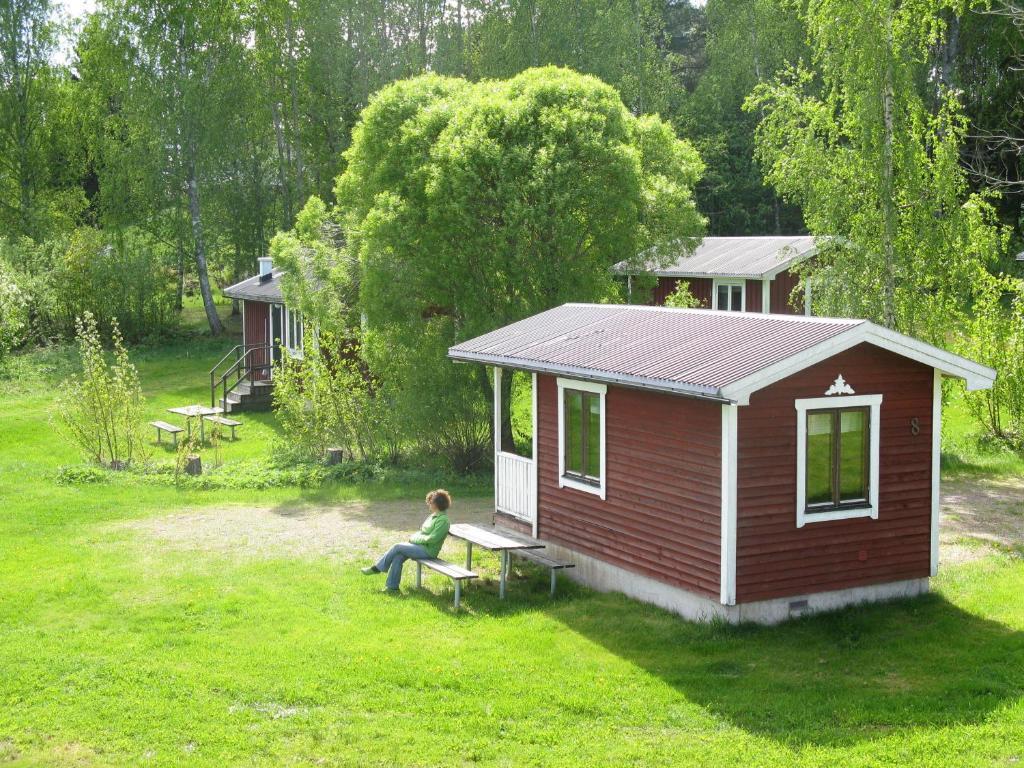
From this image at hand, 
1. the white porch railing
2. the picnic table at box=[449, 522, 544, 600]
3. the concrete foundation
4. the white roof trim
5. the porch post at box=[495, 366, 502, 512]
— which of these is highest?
the white roof trim

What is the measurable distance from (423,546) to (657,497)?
300cm

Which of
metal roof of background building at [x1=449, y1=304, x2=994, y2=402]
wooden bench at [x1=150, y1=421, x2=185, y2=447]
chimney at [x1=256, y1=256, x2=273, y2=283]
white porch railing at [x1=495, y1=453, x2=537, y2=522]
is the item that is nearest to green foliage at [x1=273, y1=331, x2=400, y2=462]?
wooden bench at [x1=150, y1=421, x2=185, y2=447]

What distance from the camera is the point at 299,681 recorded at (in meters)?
10.8

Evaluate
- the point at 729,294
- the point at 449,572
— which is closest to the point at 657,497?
the point at 449,572

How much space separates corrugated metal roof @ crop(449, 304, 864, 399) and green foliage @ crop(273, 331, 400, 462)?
20.5 ft

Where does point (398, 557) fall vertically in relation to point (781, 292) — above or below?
below

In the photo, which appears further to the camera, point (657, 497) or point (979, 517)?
point (979, 517)

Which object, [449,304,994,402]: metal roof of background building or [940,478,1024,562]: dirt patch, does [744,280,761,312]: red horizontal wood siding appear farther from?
[449,304,994,402]: metal roof of background building

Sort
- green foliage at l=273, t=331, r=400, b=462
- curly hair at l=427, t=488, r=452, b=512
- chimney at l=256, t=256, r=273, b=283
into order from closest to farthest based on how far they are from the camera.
A: 1. curly hair at l=427, t=488, r=452, b=512
2. green foliage at l=273, t=331, r=400, b=462
3. chimney at l=256, t=256, r=273, b=283

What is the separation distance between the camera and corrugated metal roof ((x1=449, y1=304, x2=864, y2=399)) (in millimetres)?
11898

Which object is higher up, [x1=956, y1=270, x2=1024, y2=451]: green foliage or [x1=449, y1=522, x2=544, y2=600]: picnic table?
[x1=956, y1=270, x2=1024, y2=451]: green foliage

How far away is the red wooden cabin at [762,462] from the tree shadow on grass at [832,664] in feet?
Result: 1.19

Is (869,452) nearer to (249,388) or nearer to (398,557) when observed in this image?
(398,557)

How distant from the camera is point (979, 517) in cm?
1727
